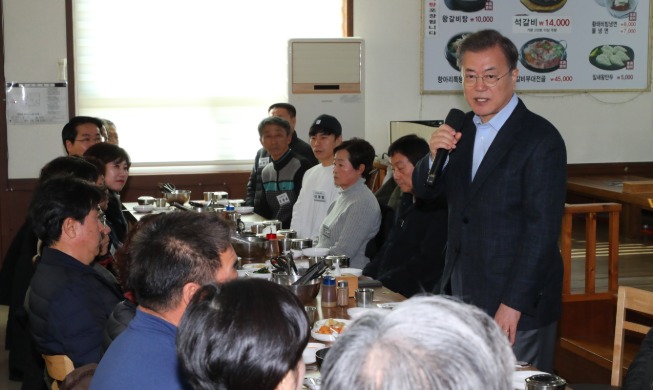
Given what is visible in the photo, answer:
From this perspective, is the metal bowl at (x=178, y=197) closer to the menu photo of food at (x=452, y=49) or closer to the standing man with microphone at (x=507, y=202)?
the menu photo of food at (x=452, y=49)

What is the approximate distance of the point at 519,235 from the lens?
289 cm

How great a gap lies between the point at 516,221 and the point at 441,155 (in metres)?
0.33

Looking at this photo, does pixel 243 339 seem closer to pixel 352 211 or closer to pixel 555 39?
pixel 352 211

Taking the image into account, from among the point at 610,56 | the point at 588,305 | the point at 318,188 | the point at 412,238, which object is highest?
the point at 610,56

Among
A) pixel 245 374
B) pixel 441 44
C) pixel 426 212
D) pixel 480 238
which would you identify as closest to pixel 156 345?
pixel 245 374

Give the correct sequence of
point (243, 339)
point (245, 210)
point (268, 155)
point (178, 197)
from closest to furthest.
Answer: point (243, 339) → point (245, 210) → point (178, 197) → point (268, 155)

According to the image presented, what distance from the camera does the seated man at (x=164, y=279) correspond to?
6.30 feet

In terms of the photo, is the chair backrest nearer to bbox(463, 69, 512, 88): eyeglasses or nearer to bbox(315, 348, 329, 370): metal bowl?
bbox(463, 69, 512, 88): eyeglasses

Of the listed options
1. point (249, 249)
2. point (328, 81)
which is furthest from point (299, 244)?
point (328, 81)

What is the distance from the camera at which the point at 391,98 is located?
852 cm

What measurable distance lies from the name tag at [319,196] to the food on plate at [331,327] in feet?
8.31

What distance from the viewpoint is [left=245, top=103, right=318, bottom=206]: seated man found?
6676 millimetres

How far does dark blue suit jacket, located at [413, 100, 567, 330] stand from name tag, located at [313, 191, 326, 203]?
2451 millimetres

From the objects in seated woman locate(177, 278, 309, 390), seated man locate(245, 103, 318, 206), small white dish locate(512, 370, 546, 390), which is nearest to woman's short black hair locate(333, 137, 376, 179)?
seated man locate(245, 103, 318, 206)
